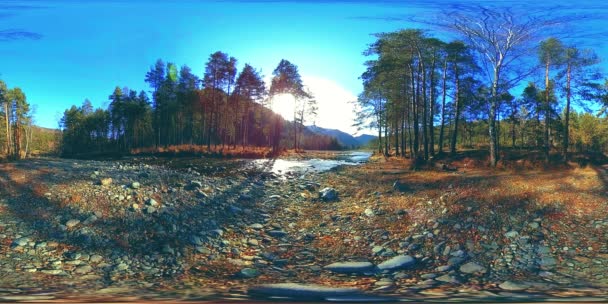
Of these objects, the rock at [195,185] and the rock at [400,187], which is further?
the rock at [195,185]

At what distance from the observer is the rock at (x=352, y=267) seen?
11.7 ft

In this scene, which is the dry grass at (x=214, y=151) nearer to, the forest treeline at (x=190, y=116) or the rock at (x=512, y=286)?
the forest treeline at (x=190, y=116)

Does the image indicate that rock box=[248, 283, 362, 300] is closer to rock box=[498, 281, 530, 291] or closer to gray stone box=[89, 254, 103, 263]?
rock box=[498, 281, 530, 291]

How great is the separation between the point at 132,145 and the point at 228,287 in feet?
21.5

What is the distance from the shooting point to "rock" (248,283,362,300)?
8.64 feet

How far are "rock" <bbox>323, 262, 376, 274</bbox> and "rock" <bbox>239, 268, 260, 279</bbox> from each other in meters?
0.86

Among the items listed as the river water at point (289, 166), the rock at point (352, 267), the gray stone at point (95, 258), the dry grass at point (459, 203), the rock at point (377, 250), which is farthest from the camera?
the river water at point (289, 166)

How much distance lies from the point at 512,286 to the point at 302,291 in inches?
87.0

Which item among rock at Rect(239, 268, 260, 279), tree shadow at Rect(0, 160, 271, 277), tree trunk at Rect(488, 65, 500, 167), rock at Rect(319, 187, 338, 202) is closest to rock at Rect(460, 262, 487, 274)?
rock at Rect(239, 268, 260, 279)

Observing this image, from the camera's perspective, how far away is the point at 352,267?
3.64m

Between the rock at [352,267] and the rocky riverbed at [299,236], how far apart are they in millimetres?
22

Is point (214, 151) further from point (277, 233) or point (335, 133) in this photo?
point (335, 133)

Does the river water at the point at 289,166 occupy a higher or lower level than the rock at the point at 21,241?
higher

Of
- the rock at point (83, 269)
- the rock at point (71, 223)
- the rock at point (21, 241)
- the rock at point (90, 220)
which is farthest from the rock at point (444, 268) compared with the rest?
the rock at point (21, 241)
